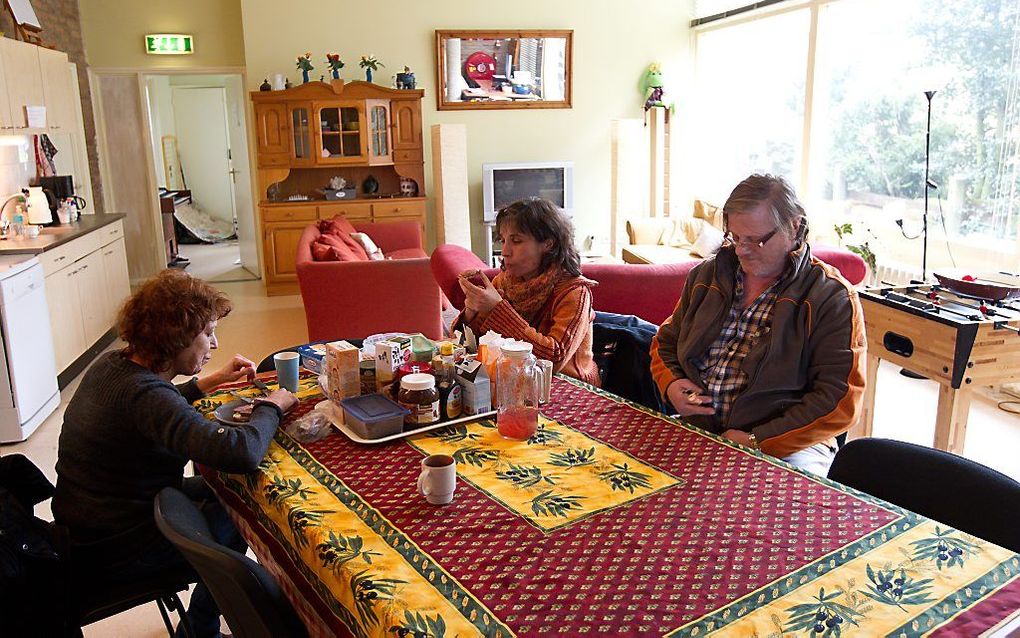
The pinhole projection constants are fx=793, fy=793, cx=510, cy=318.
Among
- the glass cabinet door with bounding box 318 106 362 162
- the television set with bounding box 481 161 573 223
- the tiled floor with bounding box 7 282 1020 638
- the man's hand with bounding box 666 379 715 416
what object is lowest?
the tiled floor with bounding box 7 282 1020 638

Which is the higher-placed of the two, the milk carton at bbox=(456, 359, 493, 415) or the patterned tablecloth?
the milk carton at bbox=(456, 359, 493, 415)

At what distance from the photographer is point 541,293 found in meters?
2.71

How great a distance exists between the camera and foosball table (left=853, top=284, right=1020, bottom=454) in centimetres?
281

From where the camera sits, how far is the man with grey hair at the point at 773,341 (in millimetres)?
2158

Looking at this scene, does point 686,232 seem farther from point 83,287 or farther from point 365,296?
point 83,287

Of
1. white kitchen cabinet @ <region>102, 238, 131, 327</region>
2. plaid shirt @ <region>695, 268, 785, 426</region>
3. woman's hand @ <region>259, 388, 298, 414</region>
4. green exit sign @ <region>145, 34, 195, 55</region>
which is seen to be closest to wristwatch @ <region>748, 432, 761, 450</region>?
plaid shirt @ <region>695, 268, 785, 426</region>

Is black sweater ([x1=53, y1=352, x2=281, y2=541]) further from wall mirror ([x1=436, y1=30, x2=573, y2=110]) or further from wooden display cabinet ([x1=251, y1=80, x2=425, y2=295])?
wall mirror ([x1=436, y1=30, x2=573, y2=110])

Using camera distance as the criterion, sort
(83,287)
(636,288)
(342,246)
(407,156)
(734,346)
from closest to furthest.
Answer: (734,346) → (636,288) → (83,287) → (342,246) → (407,156)

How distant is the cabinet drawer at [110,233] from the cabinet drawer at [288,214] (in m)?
1.47

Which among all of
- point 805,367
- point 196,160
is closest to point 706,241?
point 805,367

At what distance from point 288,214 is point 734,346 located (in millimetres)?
6062

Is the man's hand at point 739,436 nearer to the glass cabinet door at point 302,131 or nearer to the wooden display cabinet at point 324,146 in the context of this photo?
the wooden display cabinet at point 324,146

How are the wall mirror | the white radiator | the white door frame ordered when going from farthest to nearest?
the wall mirror < the white door frame < the white radiator

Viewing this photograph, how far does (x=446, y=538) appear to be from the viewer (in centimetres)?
147
